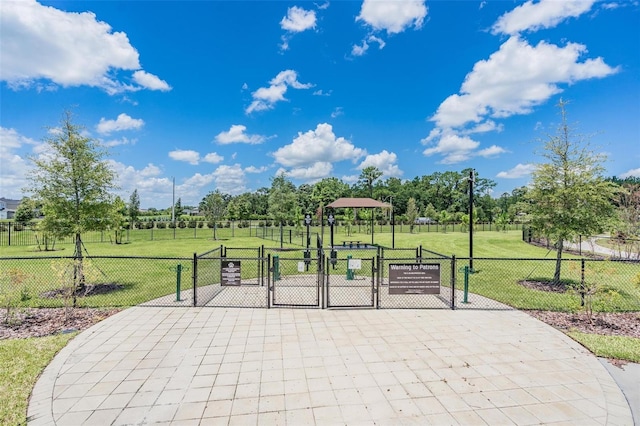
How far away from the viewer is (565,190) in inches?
394

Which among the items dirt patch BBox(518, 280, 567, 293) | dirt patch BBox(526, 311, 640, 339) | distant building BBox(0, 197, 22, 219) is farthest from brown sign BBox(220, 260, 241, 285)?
distant building BBox(0, 197, 22, 219)

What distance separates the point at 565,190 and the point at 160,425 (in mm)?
11919

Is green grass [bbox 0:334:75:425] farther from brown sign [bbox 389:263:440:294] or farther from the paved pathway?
brown sign [bbox 389:263:440:294]

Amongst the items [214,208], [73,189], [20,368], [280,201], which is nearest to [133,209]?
[214,208]

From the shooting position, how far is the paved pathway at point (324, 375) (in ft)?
11.9

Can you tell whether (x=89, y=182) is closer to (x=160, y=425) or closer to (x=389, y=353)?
(x=160, y=425)

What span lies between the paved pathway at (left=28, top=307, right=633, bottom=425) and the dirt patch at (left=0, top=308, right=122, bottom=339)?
0.66 meters

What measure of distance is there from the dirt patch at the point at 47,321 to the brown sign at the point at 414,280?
6476mm

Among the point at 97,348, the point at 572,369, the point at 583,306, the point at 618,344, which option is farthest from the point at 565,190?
the point at 97,348

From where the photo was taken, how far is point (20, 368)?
4.67 metres

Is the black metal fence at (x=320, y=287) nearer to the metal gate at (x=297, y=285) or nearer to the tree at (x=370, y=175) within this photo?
the metal gate at (x=297, y=285)

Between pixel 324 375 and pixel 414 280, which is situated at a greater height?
pixel 414 280

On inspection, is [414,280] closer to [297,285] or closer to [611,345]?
[611,345]

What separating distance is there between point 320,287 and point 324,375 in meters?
4.58
